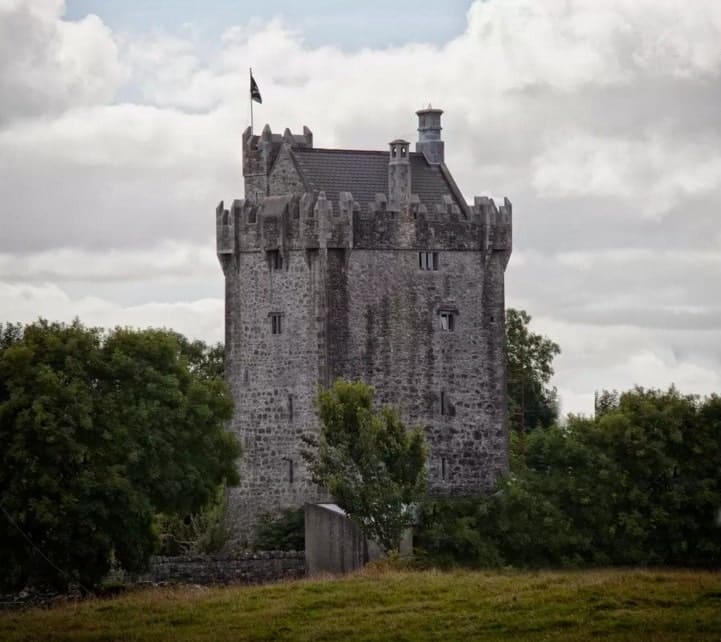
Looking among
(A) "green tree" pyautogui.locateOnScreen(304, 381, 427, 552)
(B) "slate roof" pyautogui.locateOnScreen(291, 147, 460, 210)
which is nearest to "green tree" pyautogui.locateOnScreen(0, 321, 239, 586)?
(A) "green tree" pyautogui.locateOnScreen(304, 381, 427, 552)

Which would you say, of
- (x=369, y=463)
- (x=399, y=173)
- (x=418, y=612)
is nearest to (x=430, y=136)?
(x=399, y=173)

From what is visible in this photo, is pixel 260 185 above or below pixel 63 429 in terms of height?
above

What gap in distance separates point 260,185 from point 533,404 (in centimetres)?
3388

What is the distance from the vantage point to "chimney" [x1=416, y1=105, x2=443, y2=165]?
10681 cm

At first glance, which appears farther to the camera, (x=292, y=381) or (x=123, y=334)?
(x=292, y=381)

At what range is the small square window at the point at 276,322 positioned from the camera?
333 ft

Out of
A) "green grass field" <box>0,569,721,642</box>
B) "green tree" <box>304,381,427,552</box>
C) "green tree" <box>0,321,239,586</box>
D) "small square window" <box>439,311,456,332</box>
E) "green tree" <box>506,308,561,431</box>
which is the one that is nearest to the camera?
"green grass field" <box>0,569,721,642</box>

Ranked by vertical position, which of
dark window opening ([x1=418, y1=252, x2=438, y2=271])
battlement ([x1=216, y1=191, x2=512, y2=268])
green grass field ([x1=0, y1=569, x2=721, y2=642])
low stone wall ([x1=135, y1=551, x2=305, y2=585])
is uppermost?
battlement ([x1=216, y1=191, x2=512, y2=268])

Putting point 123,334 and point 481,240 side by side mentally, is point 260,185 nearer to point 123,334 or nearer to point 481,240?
point 481,240

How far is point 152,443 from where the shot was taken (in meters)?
85.4

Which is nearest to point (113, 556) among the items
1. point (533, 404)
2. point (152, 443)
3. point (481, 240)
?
point (152, 443)

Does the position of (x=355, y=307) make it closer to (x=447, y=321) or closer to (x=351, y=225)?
(x=351, y=225)

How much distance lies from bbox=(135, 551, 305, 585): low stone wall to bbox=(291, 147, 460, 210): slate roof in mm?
15670

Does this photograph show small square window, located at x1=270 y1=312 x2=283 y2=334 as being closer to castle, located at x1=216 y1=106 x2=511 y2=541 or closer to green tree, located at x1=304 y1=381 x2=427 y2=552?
castle, located at x1=216 y1=106 x2=511 y2=541
